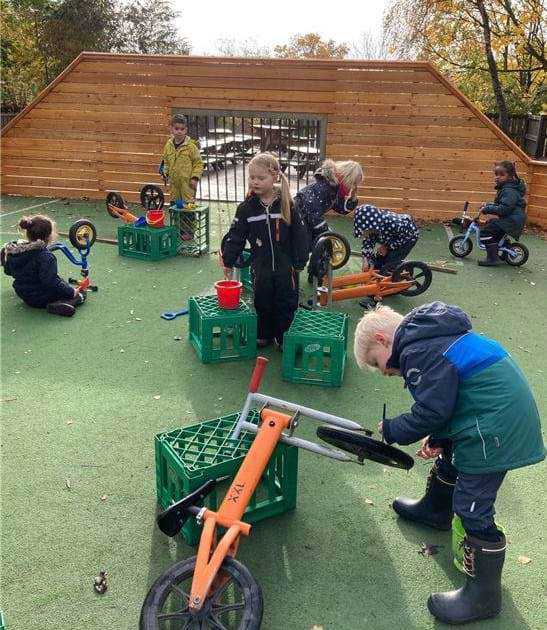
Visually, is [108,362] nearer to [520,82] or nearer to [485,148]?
[485,148]

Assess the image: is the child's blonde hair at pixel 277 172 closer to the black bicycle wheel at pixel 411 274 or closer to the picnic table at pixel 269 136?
the black bicycle wheel at pixel 411 274

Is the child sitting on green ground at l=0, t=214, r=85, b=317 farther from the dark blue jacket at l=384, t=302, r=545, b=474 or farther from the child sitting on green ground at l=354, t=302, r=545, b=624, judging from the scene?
the dark blue jacket at l=384, t=302, r=545, b=474

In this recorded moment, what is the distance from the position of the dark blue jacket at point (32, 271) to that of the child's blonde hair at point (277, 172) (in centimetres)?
273

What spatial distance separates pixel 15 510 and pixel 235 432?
136 cm

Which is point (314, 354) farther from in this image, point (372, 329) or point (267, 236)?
point (372, 329)

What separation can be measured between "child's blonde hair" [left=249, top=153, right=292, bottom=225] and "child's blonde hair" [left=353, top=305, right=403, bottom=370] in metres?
2.47

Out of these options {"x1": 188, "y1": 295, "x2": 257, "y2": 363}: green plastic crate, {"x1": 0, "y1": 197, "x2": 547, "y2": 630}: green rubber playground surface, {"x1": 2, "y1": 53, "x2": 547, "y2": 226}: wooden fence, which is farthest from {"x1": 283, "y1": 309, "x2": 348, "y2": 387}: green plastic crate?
{"x1": 2, "y1": 53, "x2": 547, "y2": 226}: wooden fence

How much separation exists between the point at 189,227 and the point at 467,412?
22.3 ft

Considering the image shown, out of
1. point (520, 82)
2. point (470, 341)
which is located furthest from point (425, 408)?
point (520, 82)

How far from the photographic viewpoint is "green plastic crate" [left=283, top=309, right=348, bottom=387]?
183 inches

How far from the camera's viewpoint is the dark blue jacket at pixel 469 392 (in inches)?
90.9

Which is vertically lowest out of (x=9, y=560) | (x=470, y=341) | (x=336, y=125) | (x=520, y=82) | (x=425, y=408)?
(x=9, y=560)

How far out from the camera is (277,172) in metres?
4.80

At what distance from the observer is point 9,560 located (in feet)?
9.43
